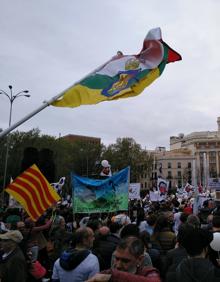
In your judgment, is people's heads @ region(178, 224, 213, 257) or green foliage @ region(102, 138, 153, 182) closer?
people's heads @ region(178, 224, 213, 257)

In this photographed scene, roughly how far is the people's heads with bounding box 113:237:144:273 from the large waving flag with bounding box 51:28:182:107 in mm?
5175

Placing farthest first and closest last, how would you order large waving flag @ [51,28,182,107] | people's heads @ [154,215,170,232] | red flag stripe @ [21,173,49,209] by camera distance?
1. large waving flag @ [51,28,182,107]
2. red flag stripe @ [21,173,49,209]
3. people's heads @ [154,215,170,232]

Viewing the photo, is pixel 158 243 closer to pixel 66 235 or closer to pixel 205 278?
pixel 66 235

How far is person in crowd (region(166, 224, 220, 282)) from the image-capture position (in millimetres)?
3074

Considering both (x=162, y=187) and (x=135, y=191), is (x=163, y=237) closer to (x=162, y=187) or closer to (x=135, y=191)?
(x=135, y=191)

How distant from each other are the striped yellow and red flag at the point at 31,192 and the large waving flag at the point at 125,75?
1.64 m

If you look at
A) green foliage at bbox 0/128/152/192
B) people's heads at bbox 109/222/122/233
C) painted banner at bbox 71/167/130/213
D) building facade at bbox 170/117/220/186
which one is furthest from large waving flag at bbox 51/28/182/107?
building facade at bbox 170/117/220/186

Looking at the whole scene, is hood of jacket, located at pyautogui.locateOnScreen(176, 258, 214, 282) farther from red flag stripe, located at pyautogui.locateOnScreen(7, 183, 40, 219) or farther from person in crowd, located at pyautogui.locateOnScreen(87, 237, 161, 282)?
red flag stripe, located at pyautogui.locateOnScreen(7, 183, 40, 219)

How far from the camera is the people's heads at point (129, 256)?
9.00ft

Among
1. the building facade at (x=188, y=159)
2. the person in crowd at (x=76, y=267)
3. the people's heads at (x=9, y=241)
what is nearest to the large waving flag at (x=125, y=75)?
the people's heads at (x=9, y=241)

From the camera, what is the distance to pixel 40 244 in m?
7.17

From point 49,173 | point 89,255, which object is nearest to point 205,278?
point 89,255

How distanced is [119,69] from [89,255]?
4.87 metres

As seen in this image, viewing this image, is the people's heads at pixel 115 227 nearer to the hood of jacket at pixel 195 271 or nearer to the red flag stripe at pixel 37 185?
the red flag stripe at pixel 37 185
